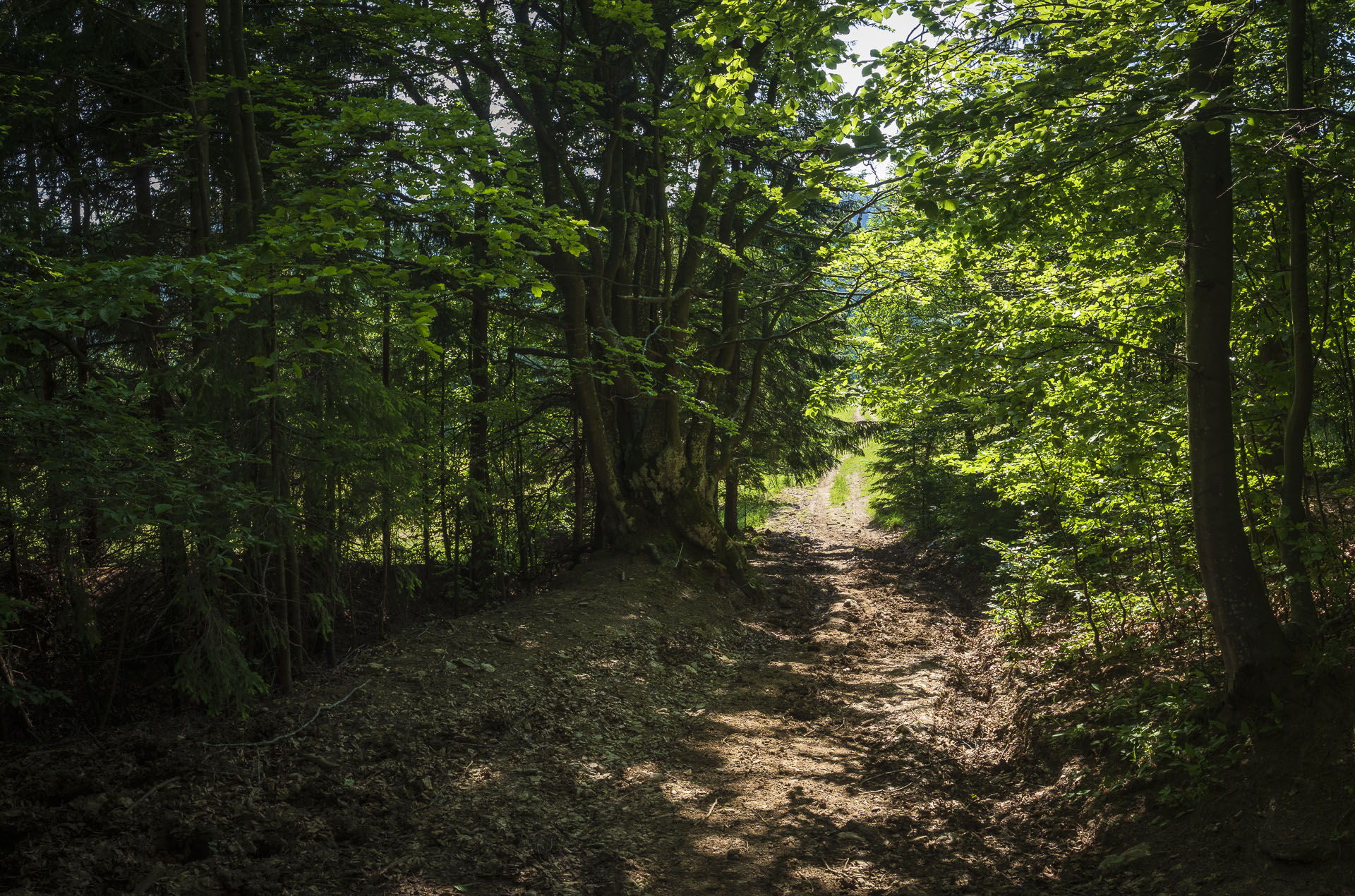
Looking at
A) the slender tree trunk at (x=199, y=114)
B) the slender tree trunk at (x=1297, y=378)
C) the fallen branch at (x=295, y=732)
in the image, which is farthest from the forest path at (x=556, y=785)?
the slender tree trunk at (x=199, y=114)

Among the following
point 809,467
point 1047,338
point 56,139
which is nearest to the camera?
point 1047,338

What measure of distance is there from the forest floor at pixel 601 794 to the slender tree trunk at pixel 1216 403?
3.12 ft

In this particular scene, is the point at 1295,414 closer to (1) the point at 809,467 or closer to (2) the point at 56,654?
(2) the point at 56,654

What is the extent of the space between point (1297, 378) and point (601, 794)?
543cm

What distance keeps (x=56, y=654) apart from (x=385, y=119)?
5.83 meters

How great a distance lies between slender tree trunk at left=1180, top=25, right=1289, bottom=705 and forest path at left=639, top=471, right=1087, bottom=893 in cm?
175

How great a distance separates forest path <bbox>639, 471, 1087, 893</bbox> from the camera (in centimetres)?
461

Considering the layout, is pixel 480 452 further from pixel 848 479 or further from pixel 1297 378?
pixel 848 479

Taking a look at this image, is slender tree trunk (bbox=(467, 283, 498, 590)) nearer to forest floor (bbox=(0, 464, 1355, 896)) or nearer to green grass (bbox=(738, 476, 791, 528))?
forest floor (bbox=(0, 464, 1355, 896))

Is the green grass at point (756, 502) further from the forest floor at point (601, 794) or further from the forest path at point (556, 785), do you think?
the forest floor at point (601, 794)

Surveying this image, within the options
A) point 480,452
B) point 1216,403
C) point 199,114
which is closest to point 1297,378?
point 1216,403

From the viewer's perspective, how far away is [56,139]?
30.5ft

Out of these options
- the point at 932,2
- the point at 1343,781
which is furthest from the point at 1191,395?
the point at 932,2

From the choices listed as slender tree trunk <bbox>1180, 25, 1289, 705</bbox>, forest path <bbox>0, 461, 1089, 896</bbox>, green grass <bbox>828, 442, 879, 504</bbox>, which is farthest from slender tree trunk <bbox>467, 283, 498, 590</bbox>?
green grass <bbox>828, 442, 879, 504</bbox>
